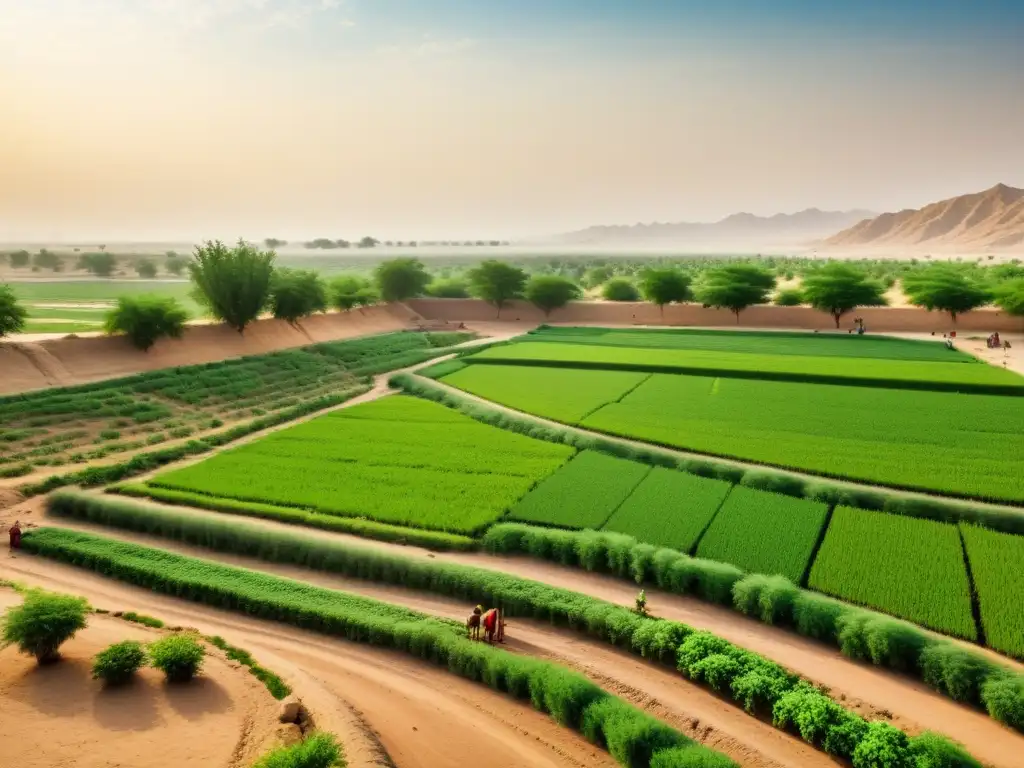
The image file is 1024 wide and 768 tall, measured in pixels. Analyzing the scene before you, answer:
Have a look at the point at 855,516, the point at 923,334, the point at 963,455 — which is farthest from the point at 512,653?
the point at 923,334

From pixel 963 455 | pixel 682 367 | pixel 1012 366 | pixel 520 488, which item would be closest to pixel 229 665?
pixel 520 488

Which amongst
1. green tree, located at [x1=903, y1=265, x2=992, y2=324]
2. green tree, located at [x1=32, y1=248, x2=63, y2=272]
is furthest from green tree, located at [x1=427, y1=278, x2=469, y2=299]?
green tree, located at [x1=32, y1=248, x2=63, y2=272]

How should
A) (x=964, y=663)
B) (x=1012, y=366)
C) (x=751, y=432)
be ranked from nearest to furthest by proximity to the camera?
(x=964, y=663), (x=751, y=432), (x=1012, y=366)

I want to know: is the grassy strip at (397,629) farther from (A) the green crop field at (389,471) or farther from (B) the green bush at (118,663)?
(A) the green crop field at (389,471)

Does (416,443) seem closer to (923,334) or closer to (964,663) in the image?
(964,663)

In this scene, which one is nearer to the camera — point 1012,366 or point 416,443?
point 416,443

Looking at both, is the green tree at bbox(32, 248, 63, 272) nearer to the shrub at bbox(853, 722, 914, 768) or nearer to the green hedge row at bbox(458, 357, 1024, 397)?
the green hedge row at bbox(458, 357, 1024, 397)

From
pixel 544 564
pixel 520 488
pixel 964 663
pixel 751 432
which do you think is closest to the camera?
pixel 964 663
